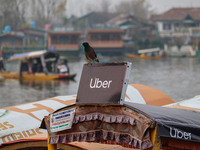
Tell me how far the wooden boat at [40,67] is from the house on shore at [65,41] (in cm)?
2923

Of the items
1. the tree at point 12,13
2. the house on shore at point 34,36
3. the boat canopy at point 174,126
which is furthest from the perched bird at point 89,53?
the tree at point 12,13

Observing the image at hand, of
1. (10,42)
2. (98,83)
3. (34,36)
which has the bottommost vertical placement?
(10,42)

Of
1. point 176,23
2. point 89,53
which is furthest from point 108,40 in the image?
point 89,53

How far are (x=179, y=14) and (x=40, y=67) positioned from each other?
47393 millimetres

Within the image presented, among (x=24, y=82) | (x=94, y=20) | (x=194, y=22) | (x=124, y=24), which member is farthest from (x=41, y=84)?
(x=94, y=20)

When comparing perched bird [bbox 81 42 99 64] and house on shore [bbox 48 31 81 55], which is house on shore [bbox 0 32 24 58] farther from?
perched bird [bbox 81 42 99 64]

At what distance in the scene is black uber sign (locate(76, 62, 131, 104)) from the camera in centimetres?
405

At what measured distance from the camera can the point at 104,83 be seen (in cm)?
420

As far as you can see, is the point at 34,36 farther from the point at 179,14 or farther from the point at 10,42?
the point at 179,14

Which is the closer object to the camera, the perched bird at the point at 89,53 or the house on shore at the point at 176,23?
the perched bird at the point at 89,53

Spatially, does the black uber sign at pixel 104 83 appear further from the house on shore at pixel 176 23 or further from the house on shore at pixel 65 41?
the house on shore at pixel 176 23

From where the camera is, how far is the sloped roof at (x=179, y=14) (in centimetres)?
6831

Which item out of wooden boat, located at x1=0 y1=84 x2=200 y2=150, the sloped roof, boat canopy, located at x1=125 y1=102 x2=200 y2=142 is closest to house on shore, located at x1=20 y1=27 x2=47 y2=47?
the sloped roof

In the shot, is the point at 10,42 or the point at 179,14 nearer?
the point at 10,42
